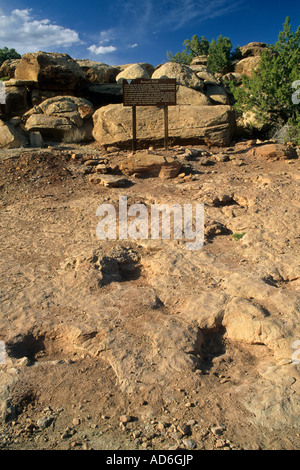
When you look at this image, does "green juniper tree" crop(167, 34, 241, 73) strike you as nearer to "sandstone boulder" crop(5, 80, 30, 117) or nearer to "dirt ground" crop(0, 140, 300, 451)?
"sandstone boulder" crop(5, 80, 30, 117)

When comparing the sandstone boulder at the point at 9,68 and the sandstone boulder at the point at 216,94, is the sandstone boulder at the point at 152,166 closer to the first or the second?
the sandstone boulder at the point at 216,94

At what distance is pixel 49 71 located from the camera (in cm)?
1166

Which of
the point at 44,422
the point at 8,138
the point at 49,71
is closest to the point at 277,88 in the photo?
the point at 49,71

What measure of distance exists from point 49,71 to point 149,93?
4.34 m

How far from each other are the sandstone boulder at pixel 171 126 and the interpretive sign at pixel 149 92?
828 millimetres

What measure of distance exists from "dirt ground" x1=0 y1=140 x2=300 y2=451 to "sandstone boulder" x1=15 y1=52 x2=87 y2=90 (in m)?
7.59

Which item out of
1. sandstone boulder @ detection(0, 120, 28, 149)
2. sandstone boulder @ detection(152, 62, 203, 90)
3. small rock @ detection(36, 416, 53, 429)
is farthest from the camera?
sandstone boulder @ detection(152, 62, 203, 90)

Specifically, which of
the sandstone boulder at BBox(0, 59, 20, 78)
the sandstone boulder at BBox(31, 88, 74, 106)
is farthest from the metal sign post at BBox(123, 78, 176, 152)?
the sandstone boulder at BBox(0, 59, 20, 78)

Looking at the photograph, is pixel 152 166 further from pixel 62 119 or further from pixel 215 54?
pixel 215 54

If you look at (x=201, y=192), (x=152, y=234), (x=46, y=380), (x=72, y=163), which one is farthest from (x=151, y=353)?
(x=72, y=163)

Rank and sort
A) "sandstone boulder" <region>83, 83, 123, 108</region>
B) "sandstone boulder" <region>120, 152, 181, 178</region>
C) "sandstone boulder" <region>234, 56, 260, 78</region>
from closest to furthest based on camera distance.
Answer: "sandstone boulder" <region>120, 152, 181, 178</region>
"sandstone boulder" <region>83, 83, 123, 108</region>
"sandstone boulder" <region>234, 56, 260, 78</region>

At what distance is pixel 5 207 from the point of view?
6.76 metres

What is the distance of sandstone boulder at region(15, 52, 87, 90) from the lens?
11695 millimetres
